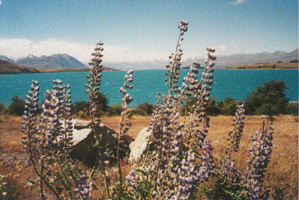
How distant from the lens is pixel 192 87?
2547mm

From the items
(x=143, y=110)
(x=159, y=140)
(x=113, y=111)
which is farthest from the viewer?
(x=143, y=110)

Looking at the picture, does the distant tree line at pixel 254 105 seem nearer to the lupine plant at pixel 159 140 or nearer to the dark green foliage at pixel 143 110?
the dark green foliage at pixel 143 110

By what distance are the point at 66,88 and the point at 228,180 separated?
3.38 meters

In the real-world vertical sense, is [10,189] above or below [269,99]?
below

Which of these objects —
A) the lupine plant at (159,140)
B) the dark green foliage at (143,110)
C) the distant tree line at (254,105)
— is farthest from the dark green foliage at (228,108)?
the lupine plant at (159,140)

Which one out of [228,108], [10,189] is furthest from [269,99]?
[10,189]

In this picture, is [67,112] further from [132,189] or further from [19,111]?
[19,111]

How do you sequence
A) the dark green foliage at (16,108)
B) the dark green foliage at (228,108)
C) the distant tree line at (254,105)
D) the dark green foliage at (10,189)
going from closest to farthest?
the dark green foliage at (10,189) < the dark green foliage at (16,108) < the distant tree line at (254,105) < the dark green foliage at (228,108)

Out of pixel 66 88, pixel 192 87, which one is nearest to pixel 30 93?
pixel 66 88

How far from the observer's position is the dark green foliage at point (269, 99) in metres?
38.9

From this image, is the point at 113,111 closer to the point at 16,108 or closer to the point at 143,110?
the point at 143,110

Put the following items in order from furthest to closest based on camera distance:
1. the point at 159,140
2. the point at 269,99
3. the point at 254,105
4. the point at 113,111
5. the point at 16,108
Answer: the point at 254,105 → the point at 269,99 → the point at 113,111 → the point at 16,108 → the point at 159,140

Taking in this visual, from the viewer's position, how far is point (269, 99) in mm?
40781

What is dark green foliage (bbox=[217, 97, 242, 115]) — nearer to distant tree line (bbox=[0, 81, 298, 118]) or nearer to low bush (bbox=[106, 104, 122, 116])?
distant tree line (bbox=[0, 81, 298, 118])
